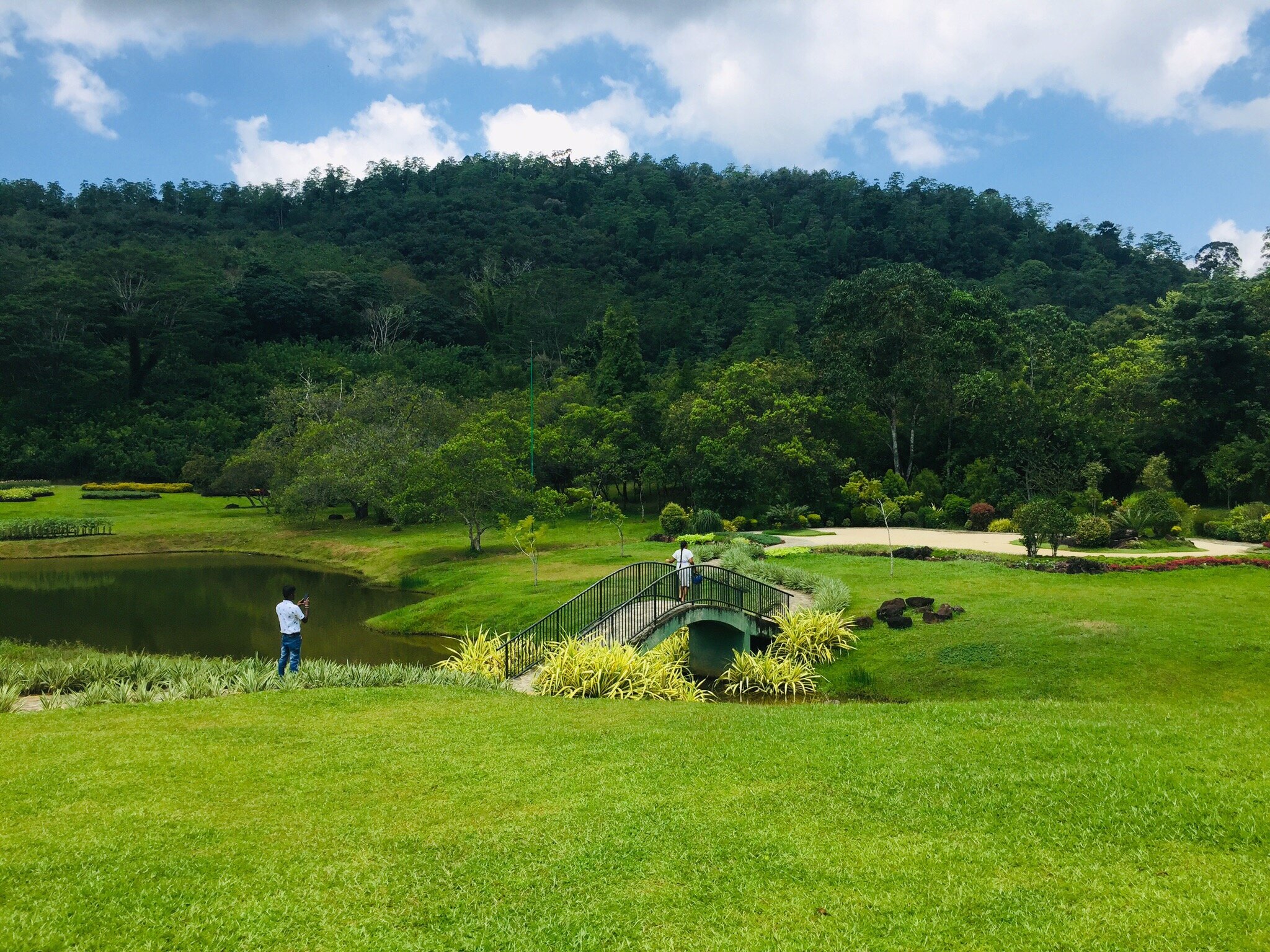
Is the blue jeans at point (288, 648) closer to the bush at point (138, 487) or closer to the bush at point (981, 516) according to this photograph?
the bush at point (981, 516)

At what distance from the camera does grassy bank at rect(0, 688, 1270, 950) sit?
5.43 m

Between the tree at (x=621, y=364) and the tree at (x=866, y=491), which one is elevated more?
the tree at (x=621, y=364)

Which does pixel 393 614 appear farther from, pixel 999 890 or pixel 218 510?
pixel 218 510

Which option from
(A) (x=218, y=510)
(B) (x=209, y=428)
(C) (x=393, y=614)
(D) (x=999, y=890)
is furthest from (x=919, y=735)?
(B) (x=209, y=428)

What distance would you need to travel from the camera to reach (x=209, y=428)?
59281mm

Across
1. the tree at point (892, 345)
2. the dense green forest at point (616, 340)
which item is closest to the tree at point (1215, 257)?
the dense green forest at point (616, 340)

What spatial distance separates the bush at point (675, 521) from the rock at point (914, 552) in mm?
10795

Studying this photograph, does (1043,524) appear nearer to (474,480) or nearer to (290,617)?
(474,480)

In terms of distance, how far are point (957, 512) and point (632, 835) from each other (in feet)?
108

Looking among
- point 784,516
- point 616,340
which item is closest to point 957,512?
point 784,516

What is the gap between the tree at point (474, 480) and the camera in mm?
32156

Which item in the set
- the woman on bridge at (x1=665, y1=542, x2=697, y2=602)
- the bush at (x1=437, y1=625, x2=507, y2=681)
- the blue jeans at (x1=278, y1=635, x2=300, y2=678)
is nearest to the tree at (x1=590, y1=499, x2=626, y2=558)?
the woman on bridge at (x1=665, y1=542, x2=697, y2=602)

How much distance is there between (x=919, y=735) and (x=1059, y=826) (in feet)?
8.74

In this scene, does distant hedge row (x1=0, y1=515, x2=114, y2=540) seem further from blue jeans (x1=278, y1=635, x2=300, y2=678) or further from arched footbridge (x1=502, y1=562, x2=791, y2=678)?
blue jeans (x1=278, y1=635, x2=300, y2=678)
